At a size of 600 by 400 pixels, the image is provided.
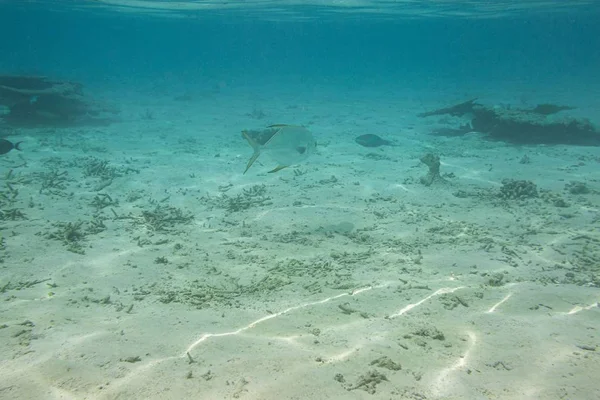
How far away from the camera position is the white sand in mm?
2777

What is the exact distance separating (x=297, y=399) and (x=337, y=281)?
223 centimetres

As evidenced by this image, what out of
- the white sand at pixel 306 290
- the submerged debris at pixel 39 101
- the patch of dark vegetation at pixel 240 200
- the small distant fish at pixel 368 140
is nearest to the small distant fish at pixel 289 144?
the white sand at pixel 306 290

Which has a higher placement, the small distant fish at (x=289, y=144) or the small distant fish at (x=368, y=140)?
the small distant fish at (x=289, y=144)

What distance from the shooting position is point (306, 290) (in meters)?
4.48

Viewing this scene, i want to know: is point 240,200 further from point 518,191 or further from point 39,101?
point 39,101

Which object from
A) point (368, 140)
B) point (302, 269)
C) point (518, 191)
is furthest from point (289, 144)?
point (368, 140)

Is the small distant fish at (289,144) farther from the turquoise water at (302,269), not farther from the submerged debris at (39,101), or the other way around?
the submerged debris at (39,101)

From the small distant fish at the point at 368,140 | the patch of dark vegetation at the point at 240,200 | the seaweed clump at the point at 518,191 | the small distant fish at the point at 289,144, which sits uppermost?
the small distant fish at the point at 289,144

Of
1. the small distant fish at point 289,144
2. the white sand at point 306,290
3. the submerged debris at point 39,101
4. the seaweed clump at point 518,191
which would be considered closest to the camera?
the white sand at point 306,290

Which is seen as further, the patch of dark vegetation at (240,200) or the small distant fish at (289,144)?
the patch of dark vegetation at (240,200)

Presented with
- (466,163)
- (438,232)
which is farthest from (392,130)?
(438,232)

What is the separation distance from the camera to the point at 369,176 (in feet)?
33.2

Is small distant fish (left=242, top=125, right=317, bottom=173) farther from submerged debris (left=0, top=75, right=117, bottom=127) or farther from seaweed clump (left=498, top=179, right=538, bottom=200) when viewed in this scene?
submerged debris (left=0, top=75, right=117, bottom=127)

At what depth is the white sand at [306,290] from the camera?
2777 mm
